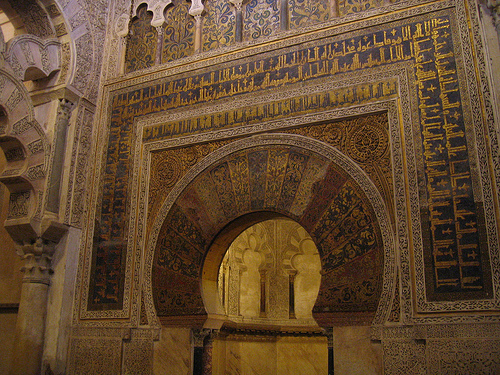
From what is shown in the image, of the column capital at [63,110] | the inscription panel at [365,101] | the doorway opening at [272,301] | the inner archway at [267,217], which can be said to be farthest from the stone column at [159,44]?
the doorway opening at [272,301]

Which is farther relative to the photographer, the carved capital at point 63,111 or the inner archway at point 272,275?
the inner archway at point 272,275

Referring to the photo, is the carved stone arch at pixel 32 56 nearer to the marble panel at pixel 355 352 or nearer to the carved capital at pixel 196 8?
the carved capital at pixel 196 8

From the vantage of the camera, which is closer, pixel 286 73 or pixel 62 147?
pixel 286 73

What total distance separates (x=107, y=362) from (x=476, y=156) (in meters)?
3.88

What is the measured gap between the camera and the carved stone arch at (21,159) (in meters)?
5.33

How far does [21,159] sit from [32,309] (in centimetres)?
158

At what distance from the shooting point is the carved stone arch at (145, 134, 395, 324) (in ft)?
14.2

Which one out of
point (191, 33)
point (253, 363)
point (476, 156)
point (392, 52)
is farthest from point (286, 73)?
point (253, 363)

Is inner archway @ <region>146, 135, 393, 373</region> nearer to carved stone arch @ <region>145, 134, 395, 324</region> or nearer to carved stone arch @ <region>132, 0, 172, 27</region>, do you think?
carved stone arch @ <region>145, 134, 395, 324</region>

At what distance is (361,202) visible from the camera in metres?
4.48

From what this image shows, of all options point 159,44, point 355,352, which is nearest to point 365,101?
point 355,352

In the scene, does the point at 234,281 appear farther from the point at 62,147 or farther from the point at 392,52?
the point at 392,52

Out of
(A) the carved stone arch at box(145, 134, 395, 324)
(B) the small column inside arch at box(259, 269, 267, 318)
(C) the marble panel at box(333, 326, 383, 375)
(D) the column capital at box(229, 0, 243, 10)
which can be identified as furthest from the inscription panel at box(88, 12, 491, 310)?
(B) the small column inside arch at box(259, 269, 267, 318)

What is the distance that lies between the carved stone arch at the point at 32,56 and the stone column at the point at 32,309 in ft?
6.11
